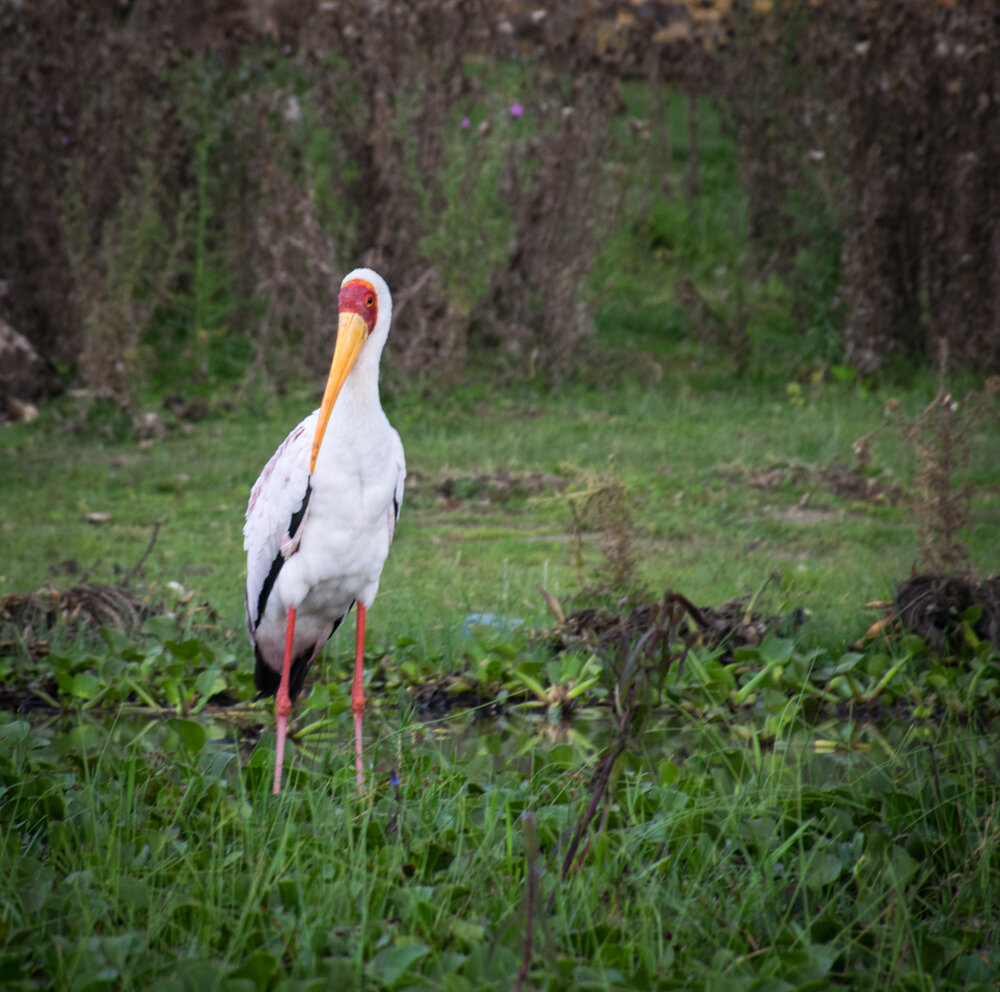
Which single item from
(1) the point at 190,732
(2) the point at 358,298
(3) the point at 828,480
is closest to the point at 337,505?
(2) the point at 358,298

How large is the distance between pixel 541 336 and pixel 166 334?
279 cm

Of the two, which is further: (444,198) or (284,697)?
(444,198)

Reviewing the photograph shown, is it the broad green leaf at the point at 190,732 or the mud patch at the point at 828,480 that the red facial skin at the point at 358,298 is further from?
the mud patch at the point at 828,480

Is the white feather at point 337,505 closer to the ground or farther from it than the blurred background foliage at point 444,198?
closer to the ground

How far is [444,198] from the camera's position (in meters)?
8.45

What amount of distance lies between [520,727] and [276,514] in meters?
1.05

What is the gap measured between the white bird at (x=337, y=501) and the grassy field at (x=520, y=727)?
0.35m

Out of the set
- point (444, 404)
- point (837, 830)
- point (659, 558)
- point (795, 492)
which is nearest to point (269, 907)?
point (837, 830)

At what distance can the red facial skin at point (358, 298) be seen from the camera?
351cm

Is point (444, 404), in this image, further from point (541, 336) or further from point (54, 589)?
point (54, 589)

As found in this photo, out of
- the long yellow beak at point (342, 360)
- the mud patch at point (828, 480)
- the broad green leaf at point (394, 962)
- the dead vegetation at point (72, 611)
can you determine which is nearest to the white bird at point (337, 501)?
the long yellow beak at point (342, 360)

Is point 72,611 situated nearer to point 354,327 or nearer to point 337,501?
point 337,501

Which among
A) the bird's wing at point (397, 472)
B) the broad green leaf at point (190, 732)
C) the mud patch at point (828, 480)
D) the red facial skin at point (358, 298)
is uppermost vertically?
the red facial skin at point (358, 298)

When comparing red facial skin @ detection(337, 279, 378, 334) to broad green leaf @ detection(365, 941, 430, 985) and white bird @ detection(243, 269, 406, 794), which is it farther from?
broad green leaf @ detection(365, 941, 430, 985)
